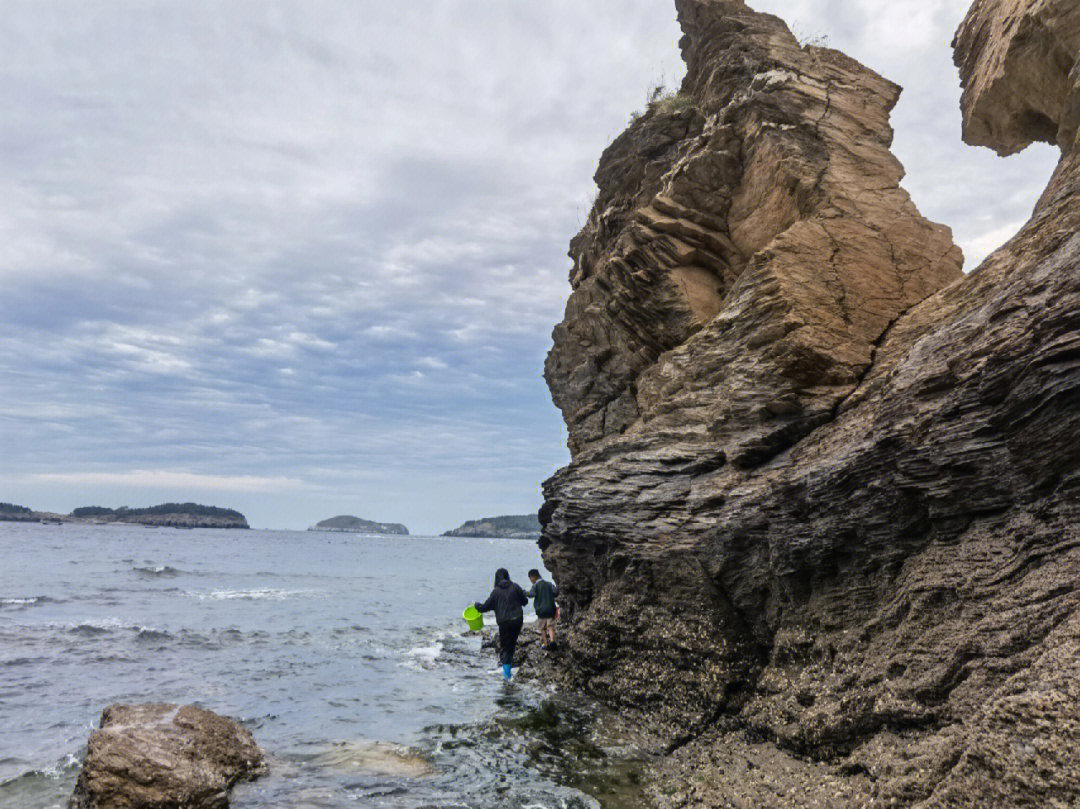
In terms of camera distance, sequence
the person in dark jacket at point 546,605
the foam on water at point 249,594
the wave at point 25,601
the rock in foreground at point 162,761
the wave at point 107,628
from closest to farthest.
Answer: the rock in foreground at point 162,761 → the person in dark jacket at point 546,605 → the wave at point 107,628 → the wave at point 25,601 → the foam on water at point 249,594

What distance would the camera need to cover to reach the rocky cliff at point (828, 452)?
21.5 ft

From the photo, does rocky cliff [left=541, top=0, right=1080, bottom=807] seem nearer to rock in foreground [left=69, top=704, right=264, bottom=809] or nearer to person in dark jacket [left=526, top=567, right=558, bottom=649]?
person in dark jacket [left=526, top=567, right=558, bottom=649]

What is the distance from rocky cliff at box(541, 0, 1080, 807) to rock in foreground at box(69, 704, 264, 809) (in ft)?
22.4

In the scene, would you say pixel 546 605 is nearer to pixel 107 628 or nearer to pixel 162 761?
pixel 162 761

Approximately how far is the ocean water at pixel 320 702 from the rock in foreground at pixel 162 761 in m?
0.58

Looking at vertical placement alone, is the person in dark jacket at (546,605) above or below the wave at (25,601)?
above

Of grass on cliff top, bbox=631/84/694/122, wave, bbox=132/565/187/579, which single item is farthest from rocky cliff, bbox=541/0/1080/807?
wave, bbox=132/565/187/579

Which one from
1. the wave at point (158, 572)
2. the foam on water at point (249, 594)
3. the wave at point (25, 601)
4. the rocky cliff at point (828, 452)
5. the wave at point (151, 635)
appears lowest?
the wave at point (158, 572)

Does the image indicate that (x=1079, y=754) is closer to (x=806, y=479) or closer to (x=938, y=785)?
(x=938, y=785)

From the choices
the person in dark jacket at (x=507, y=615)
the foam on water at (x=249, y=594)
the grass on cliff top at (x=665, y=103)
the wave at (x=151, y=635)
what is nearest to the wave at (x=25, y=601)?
the foam on water at (x=249, y=594)

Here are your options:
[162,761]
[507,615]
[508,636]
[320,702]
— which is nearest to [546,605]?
[507,615]

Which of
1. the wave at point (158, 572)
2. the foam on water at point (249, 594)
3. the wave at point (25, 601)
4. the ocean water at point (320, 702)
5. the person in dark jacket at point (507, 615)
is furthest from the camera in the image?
the wave at point (158, 572)

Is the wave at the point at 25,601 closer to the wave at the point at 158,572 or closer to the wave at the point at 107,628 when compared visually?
the wave at the point at 107,628

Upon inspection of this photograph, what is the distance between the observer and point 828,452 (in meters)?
9.84
